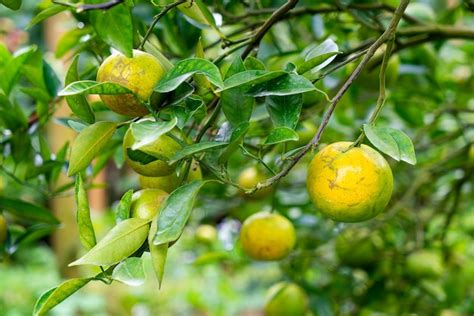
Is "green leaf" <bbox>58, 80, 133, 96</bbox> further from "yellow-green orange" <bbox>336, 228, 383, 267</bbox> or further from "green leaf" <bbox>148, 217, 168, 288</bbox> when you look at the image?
"yellow-green orange" <bbox>336, 228, 383, 267</bbox>

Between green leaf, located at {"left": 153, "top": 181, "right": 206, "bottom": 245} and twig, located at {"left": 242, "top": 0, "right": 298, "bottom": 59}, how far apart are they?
201 mm

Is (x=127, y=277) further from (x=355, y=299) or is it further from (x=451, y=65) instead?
(x=451, y=65)

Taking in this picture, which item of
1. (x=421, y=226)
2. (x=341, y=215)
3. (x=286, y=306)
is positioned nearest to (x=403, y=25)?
(x=421, y=226)

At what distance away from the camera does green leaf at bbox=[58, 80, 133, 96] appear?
50 cm

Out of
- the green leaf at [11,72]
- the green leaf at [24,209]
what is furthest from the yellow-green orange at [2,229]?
the green leaf at [11,72]

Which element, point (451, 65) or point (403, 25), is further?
point (451, 65)

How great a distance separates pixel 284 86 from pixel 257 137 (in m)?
0.35

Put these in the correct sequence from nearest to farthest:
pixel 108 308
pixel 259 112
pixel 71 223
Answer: pixel 259 112 → pixel 71 223 → pixel 108 308

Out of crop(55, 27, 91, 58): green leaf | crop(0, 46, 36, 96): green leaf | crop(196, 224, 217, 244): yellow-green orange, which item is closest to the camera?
crop(0, 46, 36, 96): green leaf

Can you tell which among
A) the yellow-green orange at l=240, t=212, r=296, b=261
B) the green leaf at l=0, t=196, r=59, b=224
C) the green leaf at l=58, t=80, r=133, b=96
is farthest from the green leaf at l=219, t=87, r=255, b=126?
the green leaf at l=0, t=196, r=59, b=224

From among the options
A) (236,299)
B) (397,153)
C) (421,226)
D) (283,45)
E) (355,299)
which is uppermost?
(397,153)

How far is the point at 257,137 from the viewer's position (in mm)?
920

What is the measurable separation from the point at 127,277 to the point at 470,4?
61 cm

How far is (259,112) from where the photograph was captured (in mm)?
797
